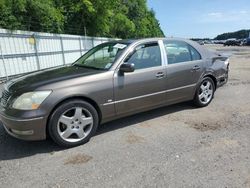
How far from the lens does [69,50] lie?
15.4 m

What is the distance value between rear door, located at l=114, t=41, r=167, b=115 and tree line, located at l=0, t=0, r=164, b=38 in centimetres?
897

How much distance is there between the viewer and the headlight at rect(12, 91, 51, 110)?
376 centimetres

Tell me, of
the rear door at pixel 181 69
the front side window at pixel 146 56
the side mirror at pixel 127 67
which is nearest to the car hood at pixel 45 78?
the side mirror at pixel 127 67

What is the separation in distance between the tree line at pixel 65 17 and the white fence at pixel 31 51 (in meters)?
0.94

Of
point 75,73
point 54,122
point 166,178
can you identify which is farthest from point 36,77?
point 166,178

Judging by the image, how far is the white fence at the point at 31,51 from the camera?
Answer: 10.8 meters

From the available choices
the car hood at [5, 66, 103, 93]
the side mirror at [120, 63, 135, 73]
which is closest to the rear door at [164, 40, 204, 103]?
the side mirror at [120, 63, 135, 73]

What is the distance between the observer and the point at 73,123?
13.4 feet

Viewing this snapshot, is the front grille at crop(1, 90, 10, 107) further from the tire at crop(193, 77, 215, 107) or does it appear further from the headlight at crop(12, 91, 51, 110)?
the tire at crop(193, 77, 215, 107)

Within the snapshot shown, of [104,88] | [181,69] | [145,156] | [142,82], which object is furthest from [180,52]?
[145,156]

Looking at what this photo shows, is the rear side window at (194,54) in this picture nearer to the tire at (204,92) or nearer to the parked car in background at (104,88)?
the parked car in background at (104,88)

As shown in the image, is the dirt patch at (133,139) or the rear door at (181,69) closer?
the dirt patch at (133,139)

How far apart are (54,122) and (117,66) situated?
1372 millimetres

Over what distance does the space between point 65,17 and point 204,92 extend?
1507 centimetres
